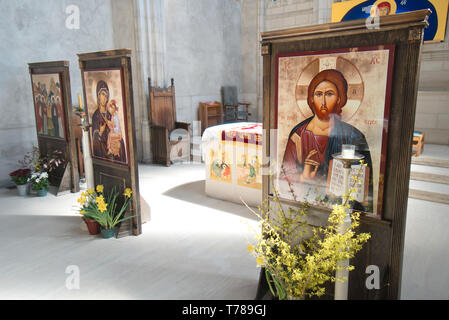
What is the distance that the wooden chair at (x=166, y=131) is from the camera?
8.22 meters

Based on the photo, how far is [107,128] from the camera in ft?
14.8

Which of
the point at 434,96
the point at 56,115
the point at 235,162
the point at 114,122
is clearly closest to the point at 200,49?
the point at 56,115

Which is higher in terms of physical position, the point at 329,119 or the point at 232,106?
the point at 329,119

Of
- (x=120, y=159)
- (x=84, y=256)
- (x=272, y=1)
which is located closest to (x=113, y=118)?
(x=120, y=159)

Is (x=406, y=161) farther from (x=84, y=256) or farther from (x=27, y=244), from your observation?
(x=27, y=244)

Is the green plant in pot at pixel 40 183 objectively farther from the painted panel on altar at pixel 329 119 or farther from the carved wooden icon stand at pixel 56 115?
the painted panel on altar at pixel 329 119

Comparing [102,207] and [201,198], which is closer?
[102,207]

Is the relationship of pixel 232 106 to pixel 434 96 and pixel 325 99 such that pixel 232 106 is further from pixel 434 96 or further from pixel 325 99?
pixel 325 99

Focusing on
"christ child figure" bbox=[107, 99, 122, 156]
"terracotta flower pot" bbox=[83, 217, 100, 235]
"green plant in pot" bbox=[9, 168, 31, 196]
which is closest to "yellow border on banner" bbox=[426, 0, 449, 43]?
"christ child figure" bbox=[107, 99, 122, 156]

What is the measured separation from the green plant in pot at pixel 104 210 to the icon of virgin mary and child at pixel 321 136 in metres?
2.35

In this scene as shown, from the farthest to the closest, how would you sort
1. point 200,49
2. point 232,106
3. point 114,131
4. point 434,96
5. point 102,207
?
point 232,106 → point 200,49 → point 434,96 → point 114,131 → point 102,207

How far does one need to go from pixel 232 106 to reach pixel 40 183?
6.47 meters

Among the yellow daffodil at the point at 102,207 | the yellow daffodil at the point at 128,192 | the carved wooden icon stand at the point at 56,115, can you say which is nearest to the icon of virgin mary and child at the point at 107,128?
the yellow daffodil at the point at 128,192
